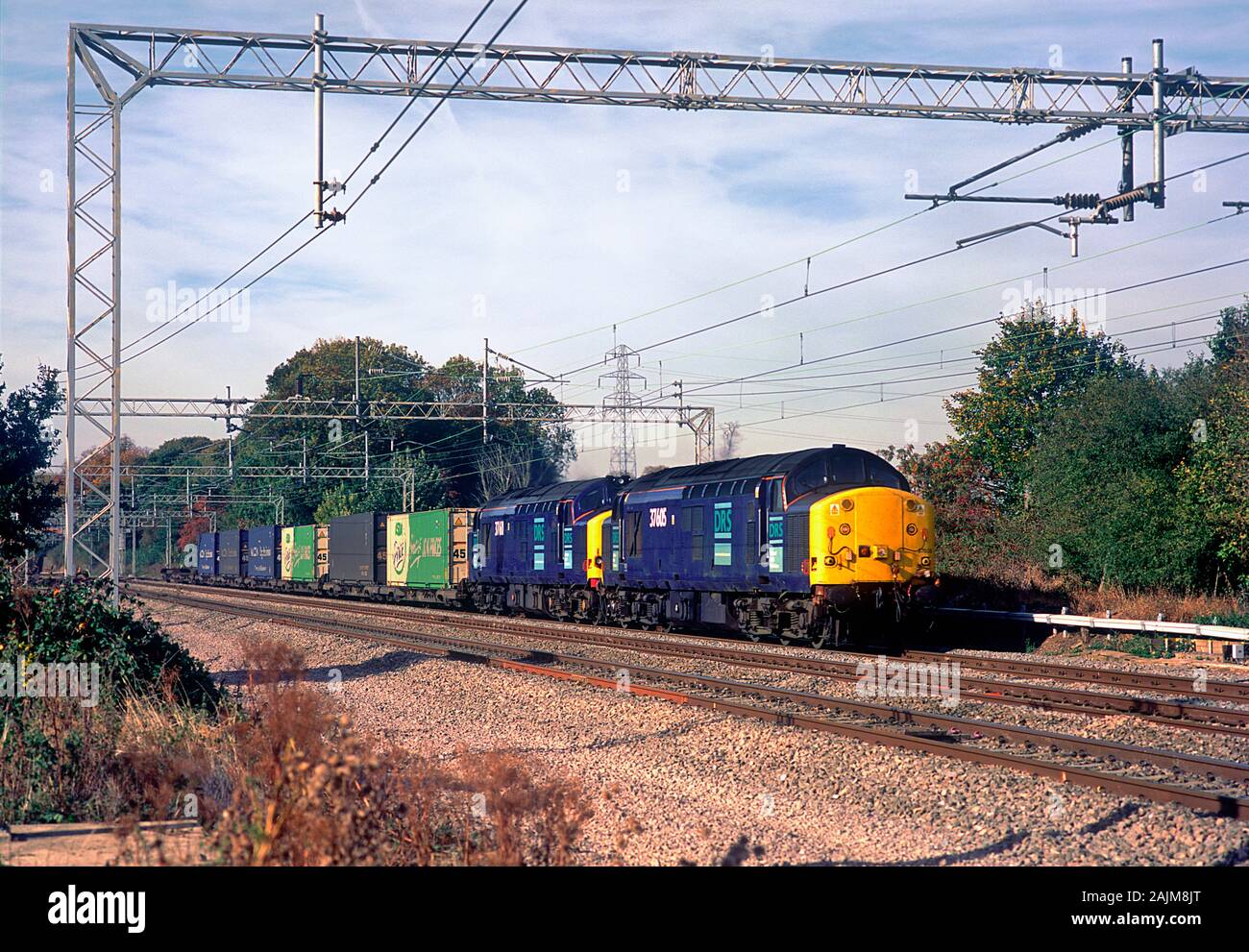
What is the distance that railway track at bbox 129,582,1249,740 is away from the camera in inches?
509

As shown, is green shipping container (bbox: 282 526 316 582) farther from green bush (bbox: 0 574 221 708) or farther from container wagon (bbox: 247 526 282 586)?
green bush (bbox: 0 574 221 708)

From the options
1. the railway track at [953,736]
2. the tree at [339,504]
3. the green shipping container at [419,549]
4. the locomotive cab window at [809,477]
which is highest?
the tree at [339,504]

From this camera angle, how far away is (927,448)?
36.8 m

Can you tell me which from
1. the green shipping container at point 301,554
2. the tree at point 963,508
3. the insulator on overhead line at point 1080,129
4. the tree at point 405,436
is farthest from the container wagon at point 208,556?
the insulator on overhead line at point 1080,129

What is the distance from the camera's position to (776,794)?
10.3 m

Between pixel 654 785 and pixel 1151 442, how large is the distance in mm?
21340

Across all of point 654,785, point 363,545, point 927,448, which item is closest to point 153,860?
point 654,785

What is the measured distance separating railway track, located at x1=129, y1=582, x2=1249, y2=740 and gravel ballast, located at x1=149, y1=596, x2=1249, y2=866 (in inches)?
31.3

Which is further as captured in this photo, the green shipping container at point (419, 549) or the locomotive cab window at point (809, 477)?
the green shipping container at point (419, 549)

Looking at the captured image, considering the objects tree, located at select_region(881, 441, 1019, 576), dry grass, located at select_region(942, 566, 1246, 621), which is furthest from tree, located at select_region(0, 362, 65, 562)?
tree, located at select_region(881, 441, 1019, 576)

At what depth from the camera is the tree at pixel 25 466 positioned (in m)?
18.0

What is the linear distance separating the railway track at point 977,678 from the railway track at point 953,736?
1486mm

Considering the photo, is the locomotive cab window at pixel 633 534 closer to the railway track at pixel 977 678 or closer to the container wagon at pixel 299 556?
the railway track at pixel 977 678
